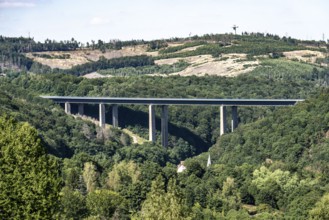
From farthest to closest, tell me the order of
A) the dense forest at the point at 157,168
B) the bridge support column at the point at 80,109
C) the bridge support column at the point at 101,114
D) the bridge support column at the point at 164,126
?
the bridge support column at the point at 80,109 < the bridge support column at the point at 101,114 < the bridge support column at the point at 164,126 < the dense forest at the point at 157,168

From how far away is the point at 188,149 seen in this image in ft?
606

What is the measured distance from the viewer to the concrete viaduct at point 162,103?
185625 millimetres

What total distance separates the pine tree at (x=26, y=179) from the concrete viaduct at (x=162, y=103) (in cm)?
13592

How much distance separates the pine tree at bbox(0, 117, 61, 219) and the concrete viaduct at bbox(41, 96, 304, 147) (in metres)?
136

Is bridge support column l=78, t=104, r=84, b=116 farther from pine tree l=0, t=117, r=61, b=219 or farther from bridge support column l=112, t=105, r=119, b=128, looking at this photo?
pine tree l=0, t=117, r=61, b=219

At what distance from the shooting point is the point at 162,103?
625 feet

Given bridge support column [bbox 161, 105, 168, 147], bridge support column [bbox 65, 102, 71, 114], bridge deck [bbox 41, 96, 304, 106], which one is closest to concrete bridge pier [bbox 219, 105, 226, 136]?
bridge deck [bbox 41, 96, 304, 106]

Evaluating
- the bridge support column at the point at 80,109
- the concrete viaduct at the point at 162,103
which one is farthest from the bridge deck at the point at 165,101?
the bridge support column at the point at 80,109

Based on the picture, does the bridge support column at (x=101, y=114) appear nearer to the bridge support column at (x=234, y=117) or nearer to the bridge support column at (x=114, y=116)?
the bridge support column at (x=114, y=116)

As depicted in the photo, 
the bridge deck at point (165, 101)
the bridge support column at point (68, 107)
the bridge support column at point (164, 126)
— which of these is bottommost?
the bridge support column at point (164, 126)

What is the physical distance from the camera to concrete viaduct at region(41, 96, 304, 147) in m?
186

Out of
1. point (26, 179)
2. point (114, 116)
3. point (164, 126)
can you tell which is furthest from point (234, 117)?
point (26, 179)

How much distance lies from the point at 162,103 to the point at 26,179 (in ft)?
472

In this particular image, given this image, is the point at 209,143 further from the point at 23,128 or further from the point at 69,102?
the point at 23,128
